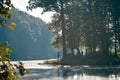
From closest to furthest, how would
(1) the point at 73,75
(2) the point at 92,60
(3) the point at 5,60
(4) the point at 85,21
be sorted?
(3) the point at 5,60 < (1) the point at 73,75 < (2) the point at 92,60 < (4) the point at 85,21

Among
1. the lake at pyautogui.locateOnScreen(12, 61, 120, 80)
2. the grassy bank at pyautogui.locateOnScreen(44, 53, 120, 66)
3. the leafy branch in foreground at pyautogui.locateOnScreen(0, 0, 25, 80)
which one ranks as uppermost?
the leafy branch in foreground at pyautogui.locateOnScreen(0, 0, 25, 80)

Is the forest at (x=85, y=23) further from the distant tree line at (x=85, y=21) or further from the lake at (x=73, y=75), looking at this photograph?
the lake at (x=73, y=75)

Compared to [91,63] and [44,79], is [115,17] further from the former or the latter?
[44,79]

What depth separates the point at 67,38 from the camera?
63.1 meters

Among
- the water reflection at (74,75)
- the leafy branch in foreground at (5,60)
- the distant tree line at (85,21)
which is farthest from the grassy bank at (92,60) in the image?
the leafy branch in foreground at (5,60)

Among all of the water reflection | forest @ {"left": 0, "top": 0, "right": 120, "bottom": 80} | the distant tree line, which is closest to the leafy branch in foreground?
the water reflection

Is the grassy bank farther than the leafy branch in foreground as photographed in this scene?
Yes

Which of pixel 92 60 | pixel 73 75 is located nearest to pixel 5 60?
pixel 73 75

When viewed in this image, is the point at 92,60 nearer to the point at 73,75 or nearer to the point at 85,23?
the point at 85,23

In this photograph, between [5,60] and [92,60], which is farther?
[92,60]

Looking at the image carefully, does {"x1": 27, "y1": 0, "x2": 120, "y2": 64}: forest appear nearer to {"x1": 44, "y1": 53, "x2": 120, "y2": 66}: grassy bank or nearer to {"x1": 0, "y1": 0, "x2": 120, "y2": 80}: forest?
{"x1": 0, "y1": 0, "x2": 120, "y2": 80}: forest

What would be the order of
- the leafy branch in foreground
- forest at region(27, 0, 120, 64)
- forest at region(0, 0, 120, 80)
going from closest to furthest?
the leafy branch in foreground < forest at region(0, 0, 120, 80) < forest at region(27, 0, 120, 64)

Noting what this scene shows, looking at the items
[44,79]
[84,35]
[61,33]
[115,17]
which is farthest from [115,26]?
[44,79]

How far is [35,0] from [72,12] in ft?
20.0
